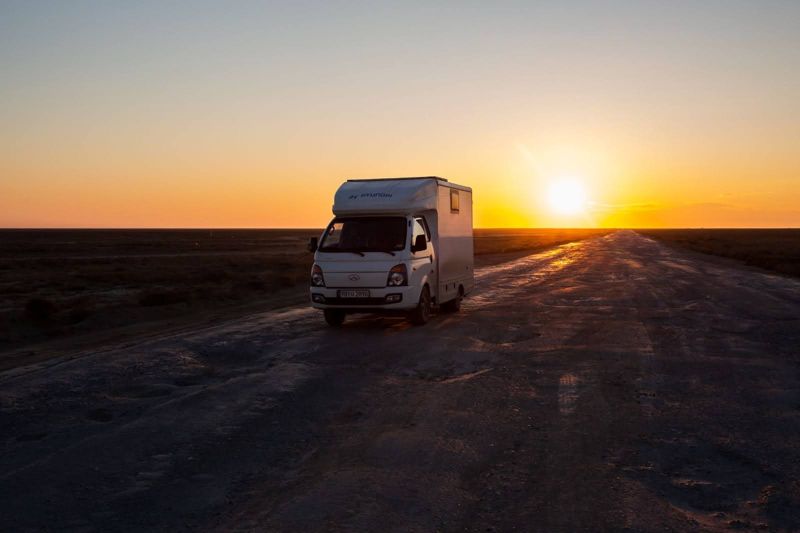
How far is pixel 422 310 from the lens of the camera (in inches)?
588

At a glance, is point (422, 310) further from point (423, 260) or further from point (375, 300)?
point (375, 300)

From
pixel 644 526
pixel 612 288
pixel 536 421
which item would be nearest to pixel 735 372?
pixel 536 421

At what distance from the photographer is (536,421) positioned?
24.2ft

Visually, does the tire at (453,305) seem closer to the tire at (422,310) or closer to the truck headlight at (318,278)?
the tire at (422,310)

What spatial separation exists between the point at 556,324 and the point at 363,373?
235 inches

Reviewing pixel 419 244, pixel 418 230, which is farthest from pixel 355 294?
pixel 418 230

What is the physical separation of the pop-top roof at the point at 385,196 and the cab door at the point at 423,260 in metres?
0.38

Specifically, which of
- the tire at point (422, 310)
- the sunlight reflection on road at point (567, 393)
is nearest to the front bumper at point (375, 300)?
the tire at point (422, 310)

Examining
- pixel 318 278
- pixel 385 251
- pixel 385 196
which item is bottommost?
pixel 318 278

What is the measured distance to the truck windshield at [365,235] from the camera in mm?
14656

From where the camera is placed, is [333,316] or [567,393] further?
[333,316]

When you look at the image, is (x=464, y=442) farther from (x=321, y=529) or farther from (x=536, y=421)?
(x=321, y=529)

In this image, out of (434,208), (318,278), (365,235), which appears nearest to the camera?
(318,278)

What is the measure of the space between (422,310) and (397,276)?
1155 mm
